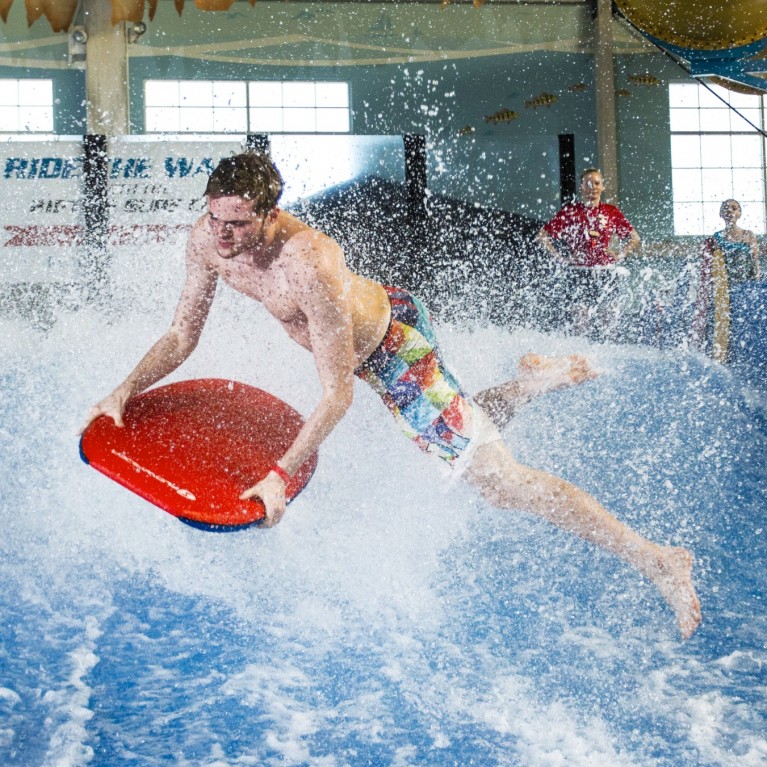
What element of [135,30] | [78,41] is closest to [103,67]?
[78,41]

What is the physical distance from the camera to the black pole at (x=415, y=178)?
195 inches

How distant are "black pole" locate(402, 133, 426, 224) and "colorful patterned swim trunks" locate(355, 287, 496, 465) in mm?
3038

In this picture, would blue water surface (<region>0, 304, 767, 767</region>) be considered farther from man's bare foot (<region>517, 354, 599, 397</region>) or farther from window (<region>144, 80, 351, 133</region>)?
window (<region>144, 80, 351, 133</region>)

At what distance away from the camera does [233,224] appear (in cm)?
163

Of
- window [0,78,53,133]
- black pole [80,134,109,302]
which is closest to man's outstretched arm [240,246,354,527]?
black pole [80,134,109,302]

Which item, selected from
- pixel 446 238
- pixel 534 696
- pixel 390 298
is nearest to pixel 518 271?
pixel 446 238

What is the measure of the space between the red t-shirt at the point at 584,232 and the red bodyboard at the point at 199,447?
2529 millimetres

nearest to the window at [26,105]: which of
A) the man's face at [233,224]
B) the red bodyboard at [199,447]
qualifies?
the red bodyboard at [199,447]

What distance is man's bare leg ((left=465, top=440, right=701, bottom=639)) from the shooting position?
1930 mm

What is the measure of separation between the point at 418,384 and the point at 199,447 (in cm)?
50

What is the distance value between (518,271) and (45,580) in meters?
3.92

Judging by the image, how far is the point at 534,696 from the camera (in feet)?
5.90

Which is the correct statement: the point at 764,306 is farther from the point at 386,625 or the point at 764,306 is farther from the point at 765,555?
the point at 386,625

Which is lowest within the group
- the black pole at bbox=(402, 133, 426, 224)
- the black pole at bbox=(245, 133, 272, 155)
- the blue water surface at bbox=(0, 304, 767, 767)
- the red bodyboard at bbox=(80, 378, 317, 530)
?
the blue water surface at bbox=(0, 304, 767, 767)
